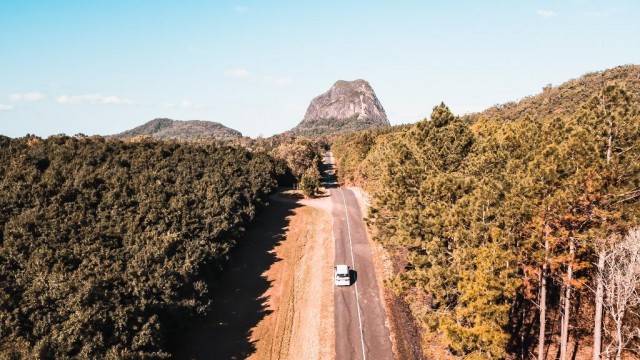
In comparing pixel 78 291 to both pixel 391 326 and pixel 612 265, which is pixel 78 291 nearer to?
pixel 391 326

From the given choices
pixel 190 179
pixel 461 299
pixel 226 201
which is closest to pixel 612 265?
pixel 461 299

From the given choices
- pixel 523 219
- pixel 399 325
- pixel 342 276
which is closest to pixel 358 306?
pixel 342 276

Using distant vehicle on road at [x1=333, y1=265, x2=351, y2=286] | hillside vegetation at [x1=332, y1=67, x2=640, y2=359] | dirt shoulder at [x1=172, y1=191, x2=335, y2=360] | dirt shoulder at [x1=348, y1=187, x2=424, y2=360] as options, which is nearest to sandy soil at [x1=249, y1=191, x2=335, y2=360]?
dirt shoulder at [x1=172, y1=191, x2=335, y2=360]

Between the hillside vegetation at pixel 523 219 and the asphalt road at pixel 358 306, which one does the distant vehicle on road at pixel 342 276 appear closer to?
the asphalt road at pixel 358 306

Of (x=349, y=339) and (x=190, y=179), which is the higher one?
(x=190, y=179)

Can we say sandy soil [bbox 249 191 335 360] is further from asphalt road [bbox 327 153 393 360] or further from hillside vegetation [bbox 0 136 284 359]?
hillside vegetation [bbox 0 136 284 359]
